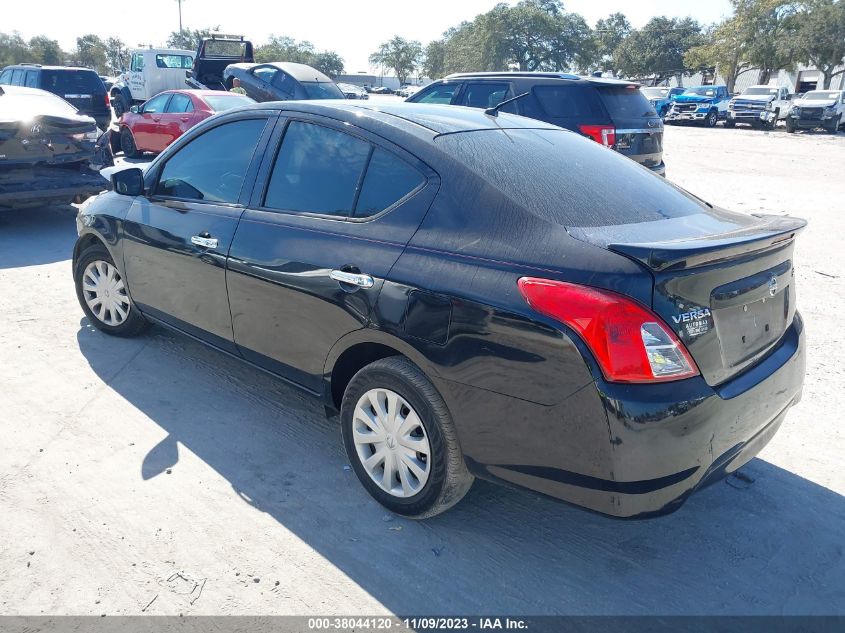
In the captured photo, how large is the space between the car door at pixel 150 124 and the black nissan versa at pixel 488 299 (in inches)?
398

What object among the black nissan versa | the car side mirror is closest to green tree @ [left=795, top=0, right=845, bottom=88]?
the black nissan versa

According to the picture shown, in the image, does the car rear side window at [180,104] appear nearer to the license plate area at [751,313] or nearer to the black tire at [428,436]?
the black tire at [428,436]

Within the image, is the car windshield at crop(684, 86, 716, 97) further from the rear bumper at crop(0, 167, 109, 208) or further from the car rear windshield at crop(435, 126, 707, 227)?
the car rear windshield at crop(435, 126, 707, 227)

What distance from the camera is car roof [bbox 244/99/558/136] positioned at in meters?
3.24

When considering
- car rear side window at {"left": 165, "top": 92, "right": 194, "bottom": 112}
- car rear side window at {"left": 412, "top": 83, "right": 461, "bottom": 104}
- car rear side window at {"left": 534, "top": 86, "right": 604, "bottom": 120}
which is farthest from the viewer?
car rear side window at {"left": 165, "top": 92, "right": 194, "bottom": 112}

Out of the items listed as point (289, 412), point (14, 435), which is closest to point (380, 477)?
point (289, 412)

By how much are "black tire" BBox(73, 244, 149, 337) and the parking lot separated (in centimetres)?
38

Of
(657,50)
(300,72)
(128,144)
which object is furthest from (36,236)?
(657,50)

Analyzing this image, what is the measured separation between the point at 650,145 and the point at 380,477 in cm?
720

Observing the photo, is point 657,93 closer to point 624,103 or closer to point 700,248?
point 624,103

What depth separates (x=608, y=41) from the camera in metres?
74.1

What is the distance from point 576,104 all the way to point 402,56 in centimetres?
10974

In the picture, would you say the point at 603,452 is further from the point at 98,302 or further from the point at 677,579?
the point at 98,302

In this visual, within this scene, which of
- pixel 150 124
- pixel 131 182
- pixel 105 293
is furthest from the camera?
pixel 150 124
